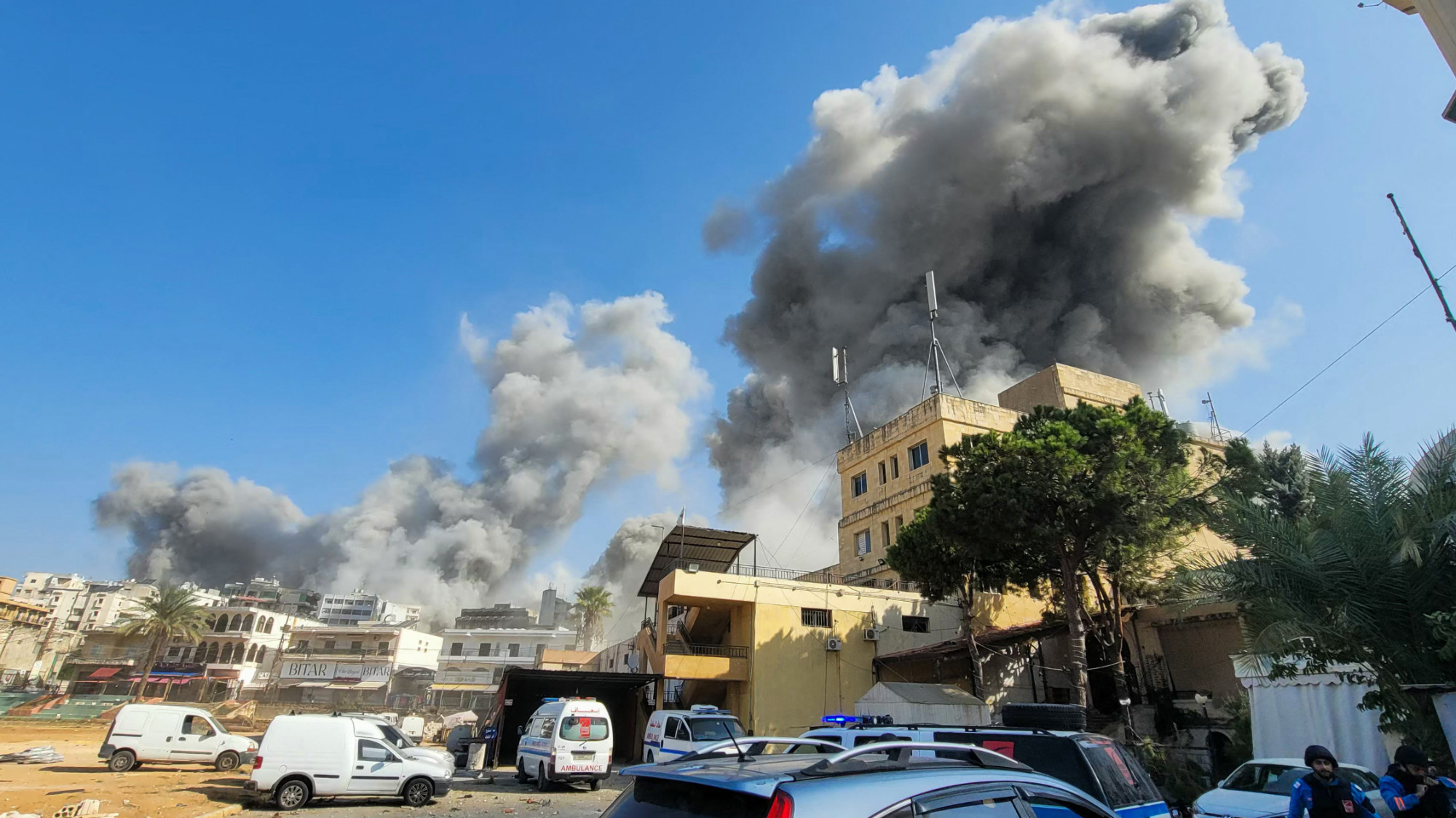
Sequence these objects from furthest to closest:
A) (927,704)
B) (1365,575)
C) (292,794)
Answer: (927,704) < (292,794) < (1365,575)

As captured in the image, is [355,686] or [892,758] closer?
[892,758]

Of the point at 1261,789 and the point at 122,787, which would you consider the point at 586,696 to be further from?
the point at 1261,789

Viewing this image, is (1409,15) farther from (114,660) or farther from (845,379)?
(114,660)

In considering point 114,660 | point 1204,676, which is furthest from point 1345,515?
point 114,660

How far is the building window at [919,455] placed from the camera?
33.9 meters

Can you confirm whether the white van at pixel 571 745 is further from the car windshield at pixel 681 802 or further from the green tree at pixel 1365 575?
the car windshield at pixel 681 802

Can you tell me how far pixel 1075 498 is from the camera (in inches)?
781

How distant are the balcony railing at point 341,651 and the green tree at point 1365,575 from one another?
69356 mm

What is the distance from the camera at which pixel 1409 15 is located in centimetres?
859

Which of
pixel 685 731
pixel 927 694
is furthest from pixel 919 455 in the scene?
pixel 685 731

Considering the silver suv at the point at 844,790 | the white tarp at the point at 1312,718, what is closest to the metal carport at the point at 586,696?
the white tarp at the point at 1312,718

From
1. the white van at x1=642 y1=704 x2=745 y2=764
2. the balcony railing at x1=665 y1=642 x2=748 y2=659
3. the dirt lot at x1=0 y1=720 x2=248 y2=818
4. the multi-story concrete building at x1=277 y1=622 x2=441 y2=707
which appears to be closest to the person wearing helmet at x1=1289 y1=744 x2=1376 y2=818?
the white van at x1=642 y1=704 x2=745 y2=764

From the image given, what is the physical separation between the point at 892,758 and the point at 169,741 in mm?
20049

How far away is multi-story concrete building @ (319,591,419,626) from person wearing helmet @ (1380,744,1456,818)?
105 meters
